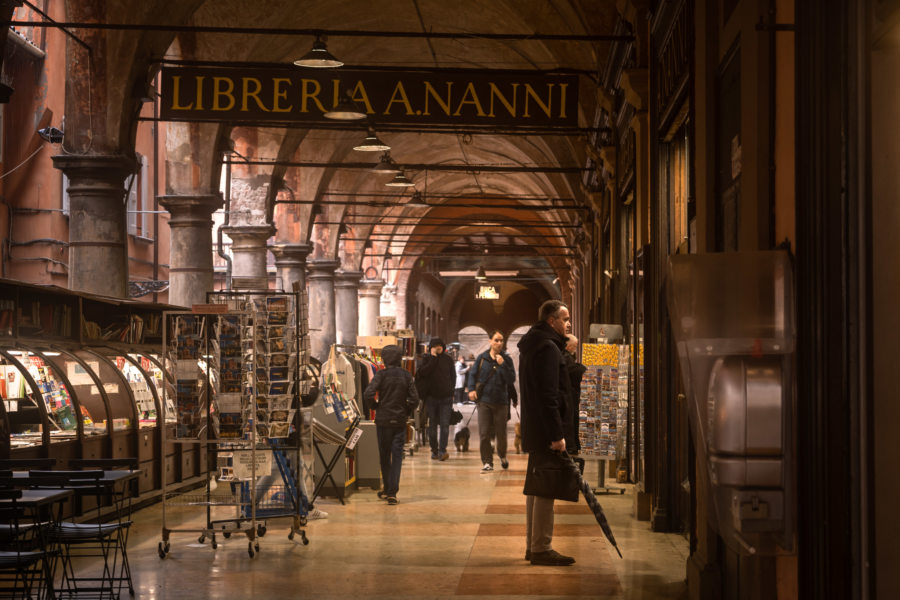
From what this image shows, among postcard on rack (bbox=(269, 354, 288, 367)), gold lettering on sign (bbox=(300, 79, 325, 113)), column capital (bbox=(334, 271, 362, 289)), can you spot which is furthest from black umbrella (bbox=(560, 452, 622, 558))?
column capital (bbox=(334, 271, 362, 289))

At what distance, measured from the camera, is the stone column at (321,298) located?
2844cm

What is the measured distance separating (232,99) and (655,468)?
17.4ft

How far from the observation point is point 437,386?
16422 mm

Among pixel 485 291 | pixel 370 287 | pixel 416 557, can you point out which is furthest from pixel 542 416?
pixel 485 291

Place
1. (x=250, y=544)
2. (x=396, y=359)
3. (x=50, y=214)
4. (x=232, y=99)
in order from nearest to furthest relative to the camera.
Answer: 1. (x=250, y=544)
2. (x=232, y=99)
3. (x=396, y=359)
4. (x=50, y=214)

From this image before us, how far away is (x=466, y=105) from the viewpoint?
11211 mm

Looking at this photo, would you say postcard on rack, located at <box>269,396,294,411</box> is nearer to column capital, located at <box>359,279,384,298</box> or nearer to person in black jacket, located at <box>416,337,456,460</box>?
person in black jacket, located at <box>416,337,456,460</box>

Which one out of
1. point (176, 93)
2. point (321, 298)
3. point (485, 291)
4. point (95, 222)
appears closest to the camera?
point (176, 93)

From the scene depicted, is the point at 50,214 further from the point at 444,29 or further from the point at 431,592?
the point at 431,592

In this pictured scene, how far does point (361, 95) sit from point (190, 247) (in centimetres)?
647

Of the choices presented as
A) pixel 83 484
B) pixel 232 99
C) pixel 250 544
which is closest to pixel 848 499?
pixel 83 484

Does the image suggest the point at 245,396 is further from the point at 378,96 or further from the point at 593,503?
the point at 378,96

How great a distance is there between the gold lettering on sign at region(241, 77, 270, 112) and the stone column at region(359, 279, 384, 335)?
26.9 metres

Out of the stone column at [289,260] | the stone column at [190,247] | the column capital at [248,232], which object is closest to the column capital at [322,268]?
the stone column at [289,260]
